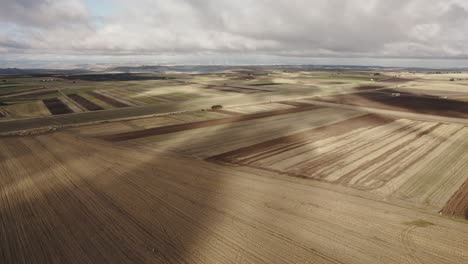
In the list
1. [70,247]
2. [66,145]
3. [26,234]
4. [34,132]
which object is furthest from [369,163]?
[34,132]

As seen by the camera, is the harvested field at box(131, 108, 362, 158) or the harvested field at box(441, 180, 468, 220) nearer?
the harvested field at box(441, 180, 468, 220)

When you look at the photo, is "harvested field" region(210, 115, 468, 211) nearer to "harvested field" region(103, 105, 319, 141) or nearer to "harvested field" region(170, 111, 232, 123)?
"harvested field" region(103, 105, 319, 141)

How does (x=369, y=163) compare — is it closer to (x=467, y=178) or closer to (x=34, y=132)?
(x=467, y=178)

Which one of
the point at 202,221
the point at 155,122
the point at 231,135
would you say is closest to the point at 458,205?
the point at 202,221

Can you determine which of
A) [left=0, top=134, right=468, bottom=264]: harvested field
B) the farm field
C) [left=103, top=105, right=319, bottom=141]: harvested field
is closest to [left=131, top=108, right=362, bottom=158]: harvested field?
the farm field

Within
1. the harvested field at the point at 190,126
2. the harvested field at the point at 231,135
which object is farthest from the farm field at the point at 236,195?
the harvested field at the point at 190,126
